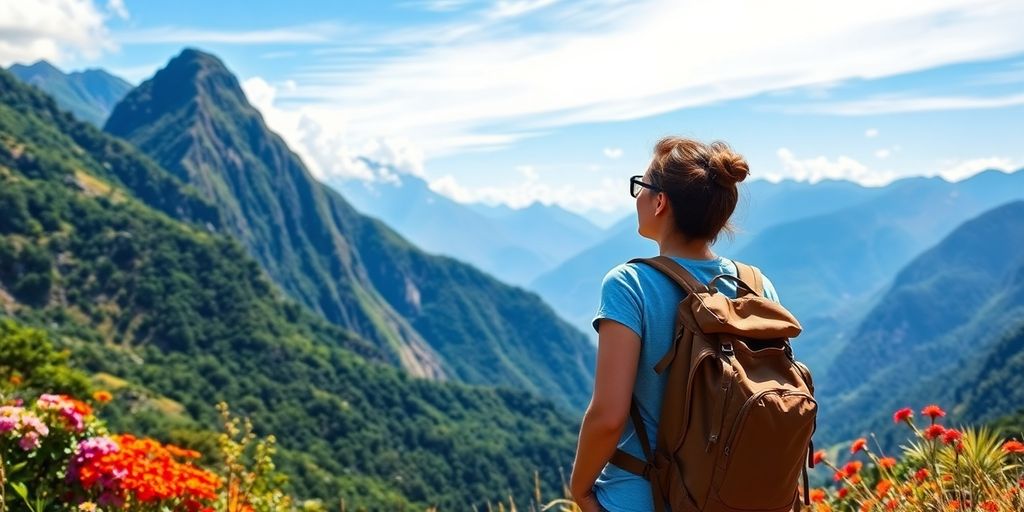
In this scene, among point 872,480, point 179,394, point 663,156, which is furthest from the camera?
point 179,394

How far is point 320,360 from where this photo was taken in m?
123

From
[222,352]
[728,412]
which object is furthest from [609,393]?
[222,352]

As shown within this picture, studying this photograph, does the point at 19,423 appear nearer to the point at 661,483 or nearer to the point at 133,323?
the point at 661,483

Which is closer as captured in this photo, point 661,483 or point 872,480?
point 661,483

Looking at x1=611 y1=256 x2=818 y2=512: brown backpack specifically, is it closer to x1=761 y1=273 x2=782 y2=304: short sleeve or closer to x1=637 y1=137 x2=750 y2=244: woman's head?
x1=637 y1=137 x2=750 y2=244: woman's head

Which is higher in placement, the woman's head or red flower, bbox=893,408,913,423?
the woman's head

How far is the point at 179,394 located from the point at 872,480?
9357cm

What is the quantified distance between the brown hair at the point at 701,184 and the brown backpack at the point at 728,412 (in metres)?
0.24

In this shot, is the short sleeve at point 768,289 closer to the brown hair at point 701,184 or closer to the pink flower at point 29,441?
the brown hair at point 701,184

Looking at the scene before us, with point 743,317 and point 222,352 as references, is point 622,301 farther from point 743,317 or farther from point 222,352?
point 222,352

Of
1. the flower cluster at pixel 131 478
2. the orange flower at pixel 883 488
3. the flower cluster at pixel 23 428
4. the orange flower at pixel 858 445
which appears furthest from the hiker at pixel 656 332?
the flower cluster at pixel 23 428

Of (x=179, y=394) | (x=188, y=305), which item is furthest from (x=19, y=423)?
(x=188, y=305)

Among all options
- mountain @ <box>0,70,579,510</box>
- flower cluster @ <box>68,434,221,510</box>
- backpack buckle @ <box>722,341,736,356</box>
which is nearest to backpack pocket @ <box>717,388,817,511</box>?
backpack buckle @ <box>722,341,736,356</box>

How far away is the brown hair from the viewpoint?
3.01m
